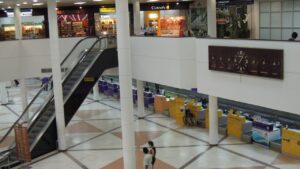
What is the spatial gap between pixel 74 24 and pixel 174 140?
14.8 meters

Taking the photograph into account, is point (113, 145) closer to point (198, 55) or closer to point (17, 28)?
point (198, 55)

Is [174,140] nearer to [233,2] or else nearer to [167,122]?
[167,122]

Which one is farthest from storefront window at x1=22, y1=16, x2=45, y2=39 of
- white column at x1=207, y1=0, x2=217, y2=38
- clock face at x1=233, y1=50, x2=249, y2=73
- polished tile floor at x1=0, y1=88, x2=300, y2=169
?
clock face at x1=233, y1=50, x2=249, y2=73

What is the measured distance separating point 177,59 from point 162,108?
8838 millimetres

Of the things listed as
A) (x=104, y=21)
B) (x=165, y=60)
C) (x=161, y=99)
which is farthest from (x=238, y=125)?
(x=104, y=21)

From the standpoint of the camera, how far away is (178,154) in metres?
18.4

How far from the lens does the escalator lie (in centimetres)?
1930

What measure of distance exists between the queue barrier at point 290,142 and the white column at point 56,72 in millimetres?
10492

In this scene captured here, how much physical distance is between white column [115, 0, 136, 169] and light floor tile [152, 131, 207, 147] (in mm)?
5867

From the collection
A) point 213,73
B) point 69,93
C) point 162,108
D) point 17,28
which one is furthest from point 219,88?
point 17,28

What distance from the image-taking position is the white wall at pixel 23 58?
2149 cm

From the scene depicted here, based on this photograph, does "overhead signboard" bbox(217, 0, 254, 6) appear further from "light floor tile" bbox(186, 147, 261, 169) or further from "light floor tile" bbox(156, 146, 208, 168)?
"light floor tile" bbox(186, 147, 261, 169)

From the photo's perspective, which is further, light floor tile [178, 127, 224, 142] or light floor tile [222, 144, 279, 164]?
light floor tile [178, 127, 224, 142]

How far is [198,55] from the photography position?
56.7ft
